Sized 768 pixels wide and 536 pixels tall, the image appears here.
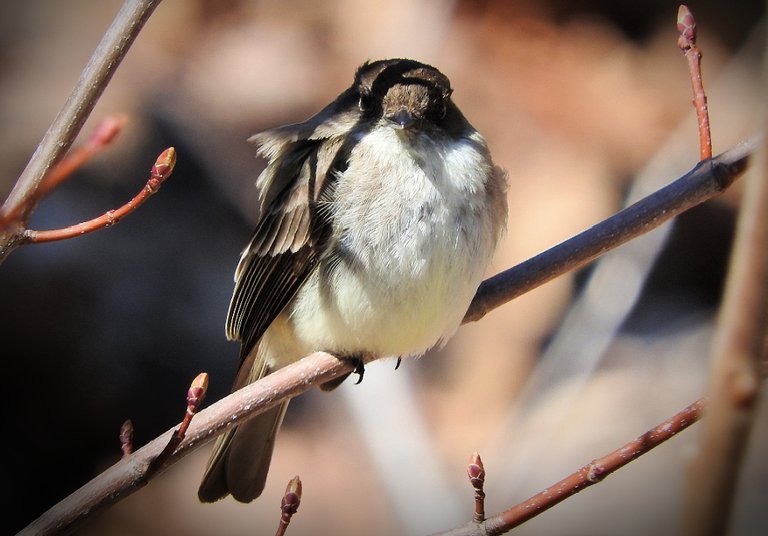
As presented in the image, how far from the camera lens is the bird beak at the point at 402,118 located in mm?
1568

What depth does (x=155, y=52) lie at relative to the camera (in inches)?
106

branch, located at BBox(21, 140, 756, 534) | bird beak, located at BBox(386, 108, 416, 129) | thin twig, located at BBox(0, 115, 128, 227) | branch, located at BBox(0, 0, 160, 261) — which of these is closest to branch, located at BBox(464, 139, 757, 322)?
branch, located at BBox(21, 140, 756, 534)

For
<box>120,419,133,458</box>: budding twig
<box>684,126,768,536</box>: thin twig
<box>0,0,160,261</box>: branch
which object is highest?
<box>0,0,160,261</box>: branch

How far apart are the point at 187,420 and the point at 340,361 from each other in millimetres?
520

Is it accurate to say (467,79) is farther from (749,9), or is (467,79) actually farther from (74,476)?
(74,476)

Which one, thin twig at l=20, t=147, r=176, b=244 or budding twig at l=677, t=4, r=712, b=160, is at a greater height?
budding twig at l=677, t=4, r=712, b=160

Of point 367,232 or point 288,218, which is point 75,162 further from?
point 288,218

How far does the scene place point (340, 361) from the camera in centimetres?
161

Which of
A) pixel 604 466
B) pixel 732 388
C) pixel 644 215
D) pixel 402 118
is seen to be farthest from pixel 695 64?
pixel 732 388

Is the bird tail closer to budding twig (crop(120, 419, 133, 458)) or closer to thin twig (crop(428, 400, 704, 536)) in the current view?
budding twig (crop(120, 419, 133, 458))

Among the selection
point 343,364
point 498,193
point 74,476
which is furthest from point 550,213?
point 74,476

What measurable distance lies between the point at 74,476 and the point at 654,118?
181 cm

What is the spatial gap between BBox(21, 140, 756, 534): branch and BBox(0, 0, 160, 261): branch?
1.03 ft

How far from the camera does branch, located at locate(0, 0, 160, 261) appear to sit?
3.25 ft
